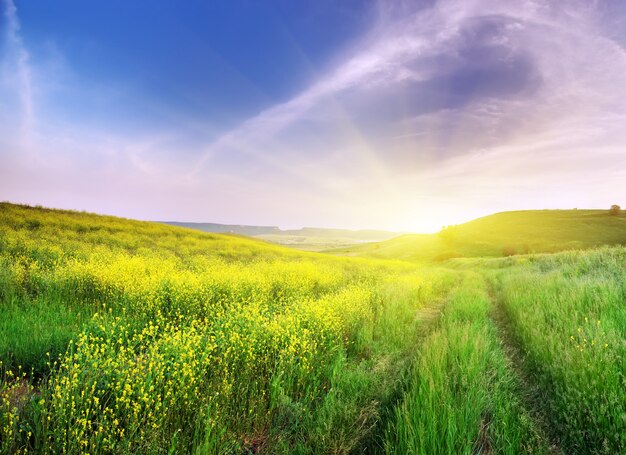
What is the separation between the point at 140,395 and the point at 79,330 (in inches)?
114

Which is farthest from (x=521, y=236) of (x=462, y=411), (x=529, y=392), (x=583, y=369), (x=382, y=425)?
(x=382, y=425)

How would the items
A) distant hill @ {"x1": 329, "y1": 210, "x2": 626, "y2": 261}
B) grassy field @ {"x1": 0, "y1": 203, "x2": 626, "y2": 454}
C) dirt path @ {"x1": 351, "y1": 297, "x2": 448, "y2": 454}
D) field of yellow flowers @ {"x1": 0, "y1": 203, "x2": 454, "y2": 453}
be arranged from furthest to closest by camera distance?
1. distant hill @ {"x1": 329, "y1": 210, "x2": 626, "y2": 261}
2. dirt path @ {"x1": 351, "y1": 297, "x2": 448, "y2": 454}
3. grassy field @ {"x1": 0, "y1": 203, "x2": 626, "y2": 454}
4. field of yellow flowers @ {"x1": 0, "y1": 203, "x2": 454, "y2": 453}

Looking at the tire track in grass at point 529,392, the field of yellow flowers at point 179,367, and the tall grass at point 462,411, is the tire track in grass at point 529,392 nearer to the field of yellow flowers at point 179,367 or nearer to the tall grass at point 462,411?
the tall grass at point 462,411

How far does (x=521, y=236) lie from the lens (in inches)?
2835

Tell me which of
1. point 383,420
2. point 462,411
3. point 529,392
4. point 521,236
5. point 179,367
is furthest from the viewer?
point 521,236

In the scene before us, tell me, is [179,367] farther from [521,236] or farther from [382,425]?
[521,236]

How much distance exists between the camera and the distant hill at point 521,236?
2490 inches

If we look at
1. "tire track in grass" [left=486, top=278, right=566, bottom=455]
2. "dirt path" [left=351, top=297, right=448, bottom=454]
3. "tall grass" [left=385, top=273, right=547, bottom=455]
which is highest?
"tall grass" [left=385, top=273, right=547, bottom=455]

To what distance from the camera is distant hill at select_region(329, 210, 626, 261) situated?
63.2 m

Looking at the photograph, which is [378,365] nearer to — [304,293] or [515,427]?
[515,427]

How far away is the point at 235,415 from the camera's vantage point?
147 inches

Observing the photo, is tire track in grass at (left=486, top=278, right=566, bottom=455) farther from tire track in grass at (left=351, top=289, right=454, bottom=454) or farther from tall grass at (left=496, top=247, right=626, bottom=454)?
tire track in grass at (left=351, top=289, right=454, bottom=454)

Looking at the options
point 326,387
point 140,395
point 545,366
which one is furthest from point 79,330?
point 545,366

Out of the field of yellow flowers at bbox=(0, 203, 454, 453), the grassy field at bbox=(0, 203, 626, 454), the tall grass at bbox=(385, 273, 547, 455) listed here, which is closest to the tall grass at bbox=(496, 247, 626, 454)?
the grassy field at bbox=(0, 203, 626, 454)
